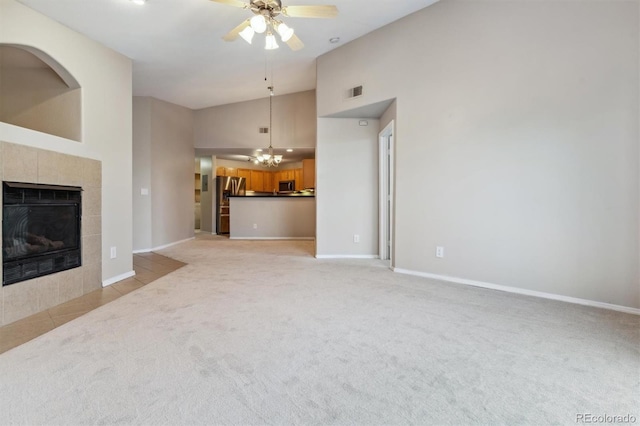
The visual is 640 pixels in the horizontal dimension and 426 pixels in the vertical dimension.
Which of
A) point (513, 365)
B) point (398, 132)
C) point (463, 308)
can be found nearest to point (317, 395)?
point (513, 365)

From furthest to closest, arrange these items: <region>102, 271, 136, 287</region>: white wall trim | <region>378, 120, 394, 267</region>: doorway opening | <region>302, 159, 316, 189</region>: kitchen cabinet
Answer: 1. <region>302, 159, 316, 189</region>: kitchen cabinet
2. <region>378, 120, 394, 267</region>: doorway opening
3. <region>102, 271, 136, 287</region>: white wall trim

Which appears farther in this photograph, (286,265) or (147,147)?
(147,147)

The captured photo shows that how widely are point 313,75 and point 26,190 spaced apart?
4693mm

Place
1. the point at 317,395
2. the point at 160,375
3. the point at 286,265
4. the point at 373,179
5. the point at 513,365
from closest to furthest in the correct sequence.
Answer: the point at 317,395 → the point at 160,375 → the point at 513,365 → the point at 286,265 → the point at 373,179

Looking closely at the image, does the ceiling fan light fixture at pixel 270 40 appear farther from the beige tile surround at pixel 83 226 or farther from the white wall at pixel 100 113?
the beige tile surround at pixel 83 226

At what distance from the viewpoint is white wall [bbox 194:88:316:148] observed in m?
6.88

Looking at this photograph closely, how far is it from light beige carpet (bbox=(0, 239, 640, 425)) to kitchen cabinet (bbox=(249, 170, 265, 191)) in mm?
7423

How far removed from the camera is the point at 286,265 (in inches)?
166

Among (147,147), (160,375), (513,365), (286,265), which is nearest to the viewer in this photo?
(160,375)

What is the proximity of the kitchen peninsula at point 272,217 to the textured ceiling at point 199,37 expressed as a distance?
266 centimetres

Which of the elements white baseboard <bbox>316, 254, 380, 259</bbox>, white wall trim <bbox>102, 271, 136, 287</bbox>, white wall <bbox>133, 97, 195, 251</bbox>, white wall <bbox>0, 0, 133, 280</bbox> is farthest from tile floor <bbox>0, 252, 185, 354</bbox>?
white baseboard <bbox>316, 254, 380, 259</bbox>

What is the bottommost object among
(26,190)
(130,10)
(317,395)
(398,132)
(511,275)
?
(317,395)

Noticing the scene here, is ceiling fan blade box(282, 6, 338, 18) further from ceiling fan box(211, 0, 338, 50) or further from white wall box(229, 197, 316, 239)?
white wall box(229, 197, 316, 239)

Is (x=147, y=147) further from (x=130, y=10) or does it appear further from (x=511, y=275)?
(x=511, y=275)
